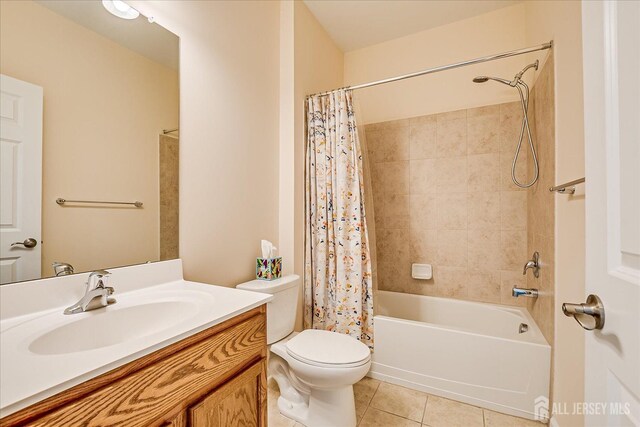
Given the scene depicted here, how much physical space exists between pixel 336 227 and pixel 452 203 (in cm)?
109

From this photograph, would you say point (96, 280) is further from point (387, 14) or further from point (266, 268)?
point (387, 14)

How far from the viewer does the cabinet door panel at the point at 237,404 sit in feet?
2.50

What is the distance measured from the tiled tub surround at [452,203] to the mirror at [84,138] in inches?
73.0

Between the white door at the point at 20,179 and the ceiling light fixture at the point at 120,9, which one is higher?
the ceiling light fixture at the point at 120,9

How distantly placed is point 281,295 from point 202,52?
1361mm

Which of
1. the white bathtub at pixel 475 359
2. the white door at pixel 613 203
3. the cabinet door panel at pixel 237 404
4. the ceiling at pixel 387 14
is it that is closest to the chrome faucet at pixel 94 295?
the cabinet door panel at pixel 237 404

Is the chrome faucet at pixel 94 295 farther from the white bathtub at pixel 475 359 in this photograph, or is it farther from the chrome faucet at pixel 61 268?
the white bathtub at pixel 475 359

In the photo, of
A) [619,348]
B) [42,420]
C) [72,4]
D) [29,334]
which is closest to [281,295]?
[29,334]

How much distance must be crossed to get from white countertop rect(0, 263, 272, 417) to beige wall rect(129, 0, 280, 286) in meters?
0.30

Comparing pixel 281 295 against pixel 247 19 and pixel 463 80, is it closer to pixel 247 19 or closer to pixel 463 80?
pixel 247 19

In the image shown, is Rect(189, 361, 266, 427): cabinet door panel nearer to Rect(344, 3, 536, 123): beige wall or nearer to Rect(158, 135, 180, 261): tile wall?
Rect(158, 135, 180, 261): tile wall

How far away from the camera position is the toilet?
133cm

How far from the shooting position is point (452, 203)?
7.73 ft

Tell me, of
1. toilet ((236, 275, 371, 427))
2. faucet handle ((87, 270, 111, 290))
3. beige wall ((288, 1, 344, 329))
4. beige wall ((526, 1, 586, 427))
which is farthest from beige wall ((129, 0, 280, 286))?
beige wall ((526, 1, 586, 427))
